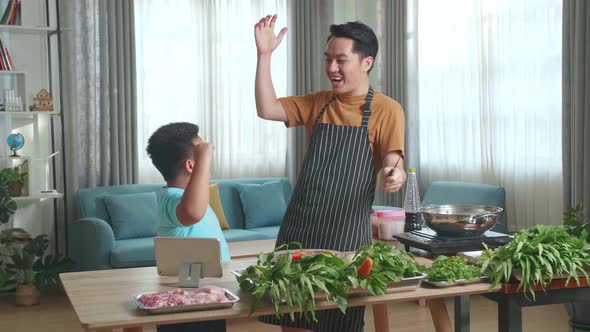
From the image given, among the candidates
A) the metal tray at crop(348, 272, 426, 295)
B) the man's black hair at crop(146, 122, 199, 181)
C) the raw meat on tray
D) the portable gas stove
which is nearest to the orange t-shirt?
the portable gas stove

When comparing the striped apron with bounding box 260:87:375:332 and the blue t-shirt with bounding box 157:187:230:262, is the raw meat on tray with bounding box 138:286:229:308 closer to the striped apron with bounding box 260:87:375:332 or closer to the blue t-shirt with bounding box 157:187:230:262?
the blue t-shirt with bounding box 157:187:230:262

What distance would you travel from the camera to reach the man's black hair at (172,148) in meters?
2.27

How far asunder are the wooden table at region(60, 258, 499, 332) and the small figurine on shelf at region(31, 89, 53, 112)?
3.53 meters

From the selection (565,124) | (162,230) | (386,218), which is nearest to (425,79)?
(565,124)

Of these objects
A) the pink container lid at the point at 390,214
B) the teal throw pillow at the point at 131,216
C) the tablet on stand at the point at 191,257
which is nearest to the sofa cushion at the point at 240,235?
the teal throw pillow at the point at 131,216

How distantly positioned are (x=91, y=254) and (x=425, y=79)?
9.81ft

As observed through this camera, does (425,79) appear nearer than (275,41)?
No

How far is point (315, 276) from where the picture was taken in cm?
178

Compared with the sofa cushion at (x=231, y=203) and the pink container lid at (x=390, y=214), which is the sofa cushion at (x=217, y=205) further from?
the pink container lid at (x=390, y=214)

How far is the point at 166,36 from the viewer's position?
20.1 feet

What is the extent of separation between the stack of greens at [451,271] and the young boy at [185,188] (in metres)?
0.59

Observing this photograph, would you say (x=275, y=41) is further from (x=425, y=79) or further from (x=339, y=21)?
(x=339, y=21)

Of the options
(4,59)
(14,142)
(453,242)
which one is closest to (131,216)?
(14,142)

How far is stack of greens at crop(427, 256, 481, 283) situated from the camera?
197 cm
